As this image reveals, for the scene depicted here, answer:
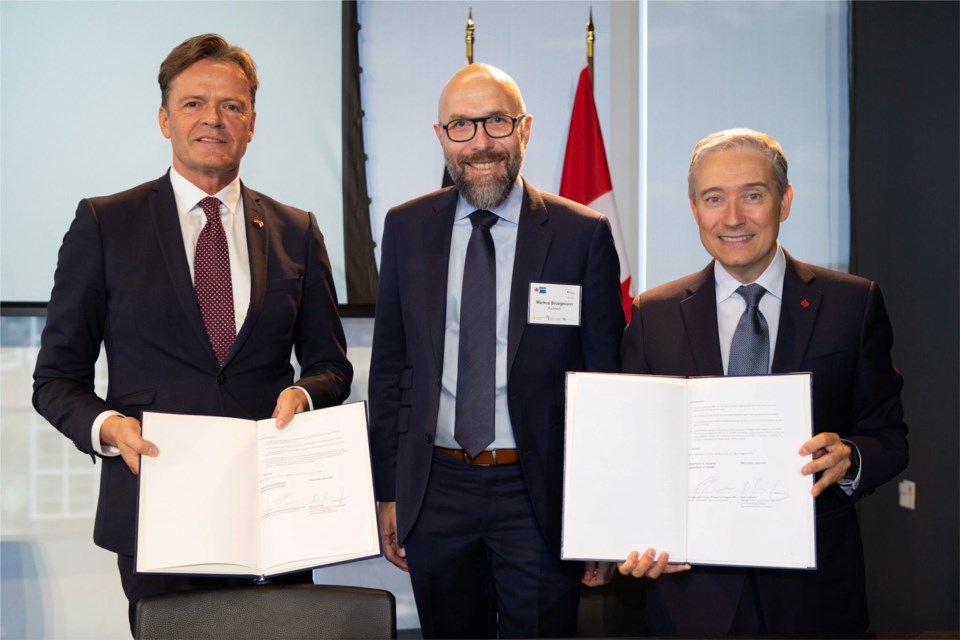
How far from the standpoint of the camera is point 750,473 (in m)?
1.71

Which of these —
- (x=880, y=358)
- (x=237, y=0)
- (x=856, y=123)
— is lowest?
(x=880, y=358)

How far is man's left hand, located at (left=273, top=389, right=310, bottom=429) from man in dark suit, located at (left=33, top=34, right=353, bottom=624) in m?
0.01

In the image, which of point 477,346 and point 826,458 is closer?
point 826,458

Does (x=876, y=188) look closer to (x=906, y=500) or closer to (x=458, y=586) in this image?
(x=906, y=500)

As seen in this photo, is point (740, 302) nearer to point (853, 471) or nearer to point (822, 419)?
point (822, 419)

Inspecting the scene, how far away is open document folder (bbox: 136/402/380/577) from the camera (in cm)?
182

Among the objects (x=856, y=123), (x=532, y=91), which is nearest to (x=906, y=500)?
(x=856, y=123)

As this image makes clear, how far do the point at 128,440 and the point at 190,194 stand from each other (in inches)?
29.3

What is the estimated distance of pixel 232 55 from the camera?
2.35 meters

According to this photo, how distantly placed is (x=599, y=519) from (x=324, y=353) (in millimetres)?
1030

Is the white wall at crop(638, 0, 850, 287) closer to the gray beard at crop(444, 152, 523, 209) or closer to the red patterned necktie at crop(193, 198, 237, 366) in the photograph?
the gray beard at crop(444, 152, 523, 209)

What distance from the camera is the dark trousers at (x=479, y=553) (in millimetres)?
2301

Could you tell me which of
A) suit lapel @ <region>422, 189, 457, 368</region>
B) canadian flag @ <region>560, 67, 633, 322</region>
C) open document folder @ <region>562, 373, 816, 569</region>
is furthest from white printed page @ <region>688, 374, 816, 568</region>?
canadian flag @ <region>560, 67, 633, 322</region>

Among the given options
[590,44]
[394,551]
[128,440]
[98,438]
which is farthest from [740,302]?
[590,44]
